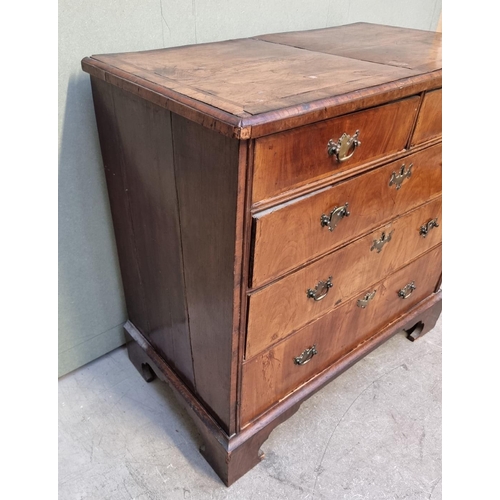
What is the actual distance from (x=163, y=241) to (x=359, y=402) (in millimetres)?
863

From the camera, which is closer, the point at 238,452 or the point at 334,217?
the point at 334,217

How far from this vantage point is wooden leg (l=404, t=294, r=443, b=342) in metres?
1.62

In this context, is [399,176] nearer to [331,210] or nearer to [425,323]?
[331,210]

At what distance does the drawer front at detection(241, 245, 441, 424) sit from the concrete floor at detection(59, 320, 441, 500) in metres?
0.21

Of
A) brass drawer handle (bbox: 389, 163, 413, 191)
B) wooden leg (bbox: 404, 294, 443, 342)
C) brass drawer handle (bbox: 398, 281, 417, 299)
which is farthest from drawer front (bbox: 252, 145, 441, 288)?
wooden leg (bbox: 404, 294, 443, 342)

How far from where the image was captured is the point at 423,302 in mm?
1575

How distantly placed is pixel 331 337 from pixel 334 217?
0.43m

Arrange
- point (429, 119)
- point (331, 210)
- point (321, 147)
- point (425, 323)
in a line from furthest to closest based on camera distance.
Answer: point (425, 323) → point (429, 119) → point (331, 210) → point (321, 147)

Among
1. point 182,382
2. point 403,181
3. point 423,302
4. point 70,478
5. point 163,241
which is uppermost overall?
point 403,181

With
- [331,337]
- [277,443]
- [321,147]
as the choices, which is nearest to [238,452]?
[277,443]

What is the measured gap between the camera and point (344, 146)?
85 cm
